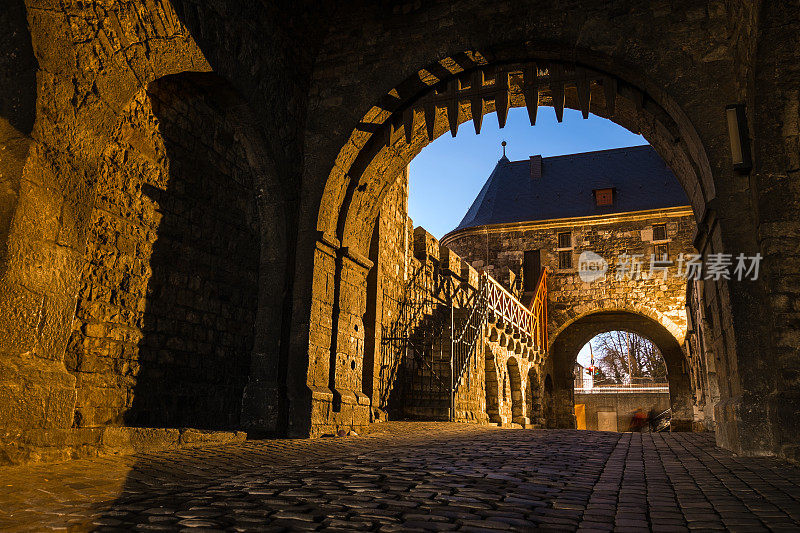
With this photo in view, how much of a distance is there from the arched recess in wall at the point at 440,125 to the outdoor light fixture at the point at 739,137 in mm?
326

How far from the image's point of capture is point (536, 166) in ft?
77.3

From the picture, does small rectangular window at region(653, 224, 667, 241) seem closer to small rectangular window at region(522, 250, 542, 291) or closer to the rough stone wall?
small rectangular window at region(522, 250, 542, 291)

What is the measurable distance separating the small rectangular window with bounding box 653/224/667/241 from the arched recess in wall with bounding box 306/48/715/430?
13321 mm

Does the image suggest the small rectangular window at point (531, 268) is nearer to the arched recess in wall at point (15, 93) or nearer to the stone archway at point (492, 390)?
the stone archway at point (492, 390)

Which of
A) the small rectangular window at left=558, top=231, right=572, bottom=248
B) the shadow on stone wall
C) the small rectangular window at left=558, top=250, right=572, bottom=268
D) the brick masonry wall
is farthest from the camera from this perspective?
the brick masonry wall

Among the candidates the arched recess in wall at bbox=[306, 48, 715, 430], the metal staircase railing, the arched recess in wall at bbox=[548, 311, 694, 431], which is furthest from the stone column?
the arched recess in wall at bbox=[548, 311, 694, 431]

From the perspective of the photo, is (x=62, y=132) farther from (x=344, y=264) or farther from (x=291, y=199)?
(x=344, y=264)

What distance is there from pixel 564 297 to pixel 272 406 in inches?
591

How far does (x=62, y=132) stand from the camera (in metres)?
3.81

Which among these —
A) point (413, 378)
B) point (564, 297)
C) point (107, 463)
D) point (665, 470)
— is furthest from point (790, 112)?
point (564, 297)

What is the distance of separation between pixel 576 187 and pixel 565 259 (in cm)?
347

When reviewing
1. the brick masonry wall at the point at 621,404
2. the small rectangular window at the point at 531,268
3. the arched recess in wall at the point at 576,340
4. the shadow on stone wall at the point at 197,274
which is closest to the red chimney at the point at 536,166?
the small rectangular window at the point at 531,268

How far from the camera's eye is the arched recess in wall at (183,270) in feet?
15.8

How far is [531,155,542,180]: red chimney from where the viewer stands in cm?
2308
